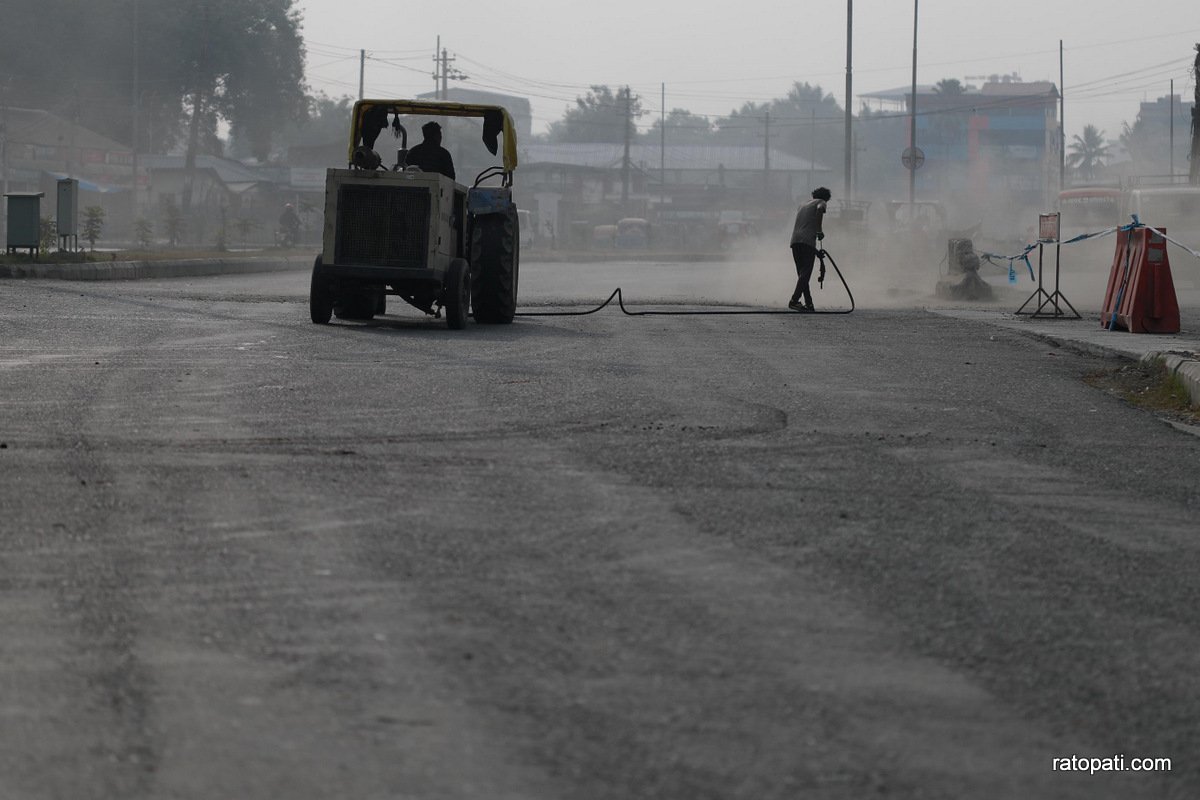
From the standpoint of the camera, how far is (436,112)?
16.8 metres

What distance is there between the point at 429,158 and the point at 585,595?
12.3m

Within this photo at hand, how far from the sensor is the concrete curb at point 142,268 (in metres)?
26.0

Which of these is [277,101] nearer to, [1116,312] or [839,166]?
[1116,312]

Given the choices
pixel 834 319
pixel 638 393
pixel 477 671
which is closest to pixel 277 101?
pixel 834 319

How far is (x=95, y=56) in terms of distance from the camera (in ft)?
269

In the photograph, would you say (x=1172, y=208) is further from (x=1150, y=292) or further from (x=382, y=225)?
(x=382, y=225)

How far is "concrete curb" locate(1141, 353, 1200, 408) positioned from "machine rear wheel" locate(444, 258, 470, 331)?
6.32m

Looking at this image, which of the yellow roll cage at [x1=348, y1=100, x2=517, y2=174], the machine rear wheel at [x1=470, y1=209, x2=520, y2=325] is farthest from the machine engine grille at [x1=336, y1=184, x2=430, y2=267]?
the machine rear wheel at [x1=470, y1=209, x2=520, y2=325]

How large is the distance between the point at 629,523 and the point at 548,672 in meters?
1.83

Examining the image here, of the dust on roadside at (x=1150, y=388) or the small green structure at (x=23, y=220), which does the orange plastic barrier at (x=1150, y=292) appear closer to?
the dust on roadside at (x=1150, y=388)

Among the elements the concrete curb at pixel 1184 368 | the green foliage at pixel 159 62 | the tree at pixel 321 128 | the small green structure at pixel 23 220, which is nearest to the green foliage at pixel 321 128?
the tree at pixel 321 128

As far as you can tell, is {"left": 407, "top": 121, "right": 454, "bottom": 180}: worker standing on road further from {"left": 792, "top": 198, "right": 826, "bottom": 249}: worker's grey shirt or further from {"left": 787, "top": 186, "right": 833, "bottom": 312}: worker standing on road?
{"left": 792, "top": 198, "right": 826, "bottom": 249}: worker's grey shirt

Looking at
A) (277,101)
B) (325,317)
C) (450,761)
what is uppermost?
(277,101)

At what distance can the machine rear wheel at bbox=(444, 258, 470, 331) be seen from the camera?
15.6 m
